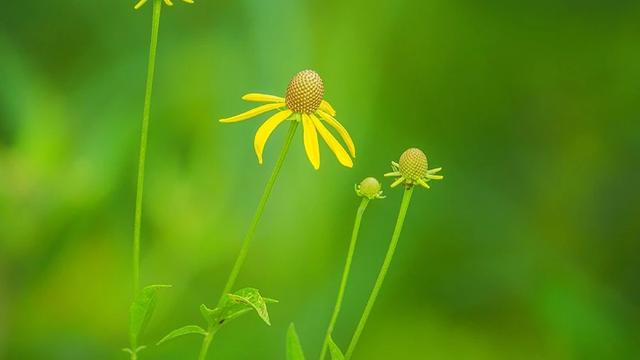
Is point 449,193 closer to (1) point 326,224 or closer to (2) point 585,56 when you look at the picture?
(1) point 326,224

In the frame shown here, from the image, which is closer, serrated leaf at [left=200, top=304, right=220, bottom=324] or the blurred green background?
serrated leaf at [left=200, top=304, right=220, bottom=324]

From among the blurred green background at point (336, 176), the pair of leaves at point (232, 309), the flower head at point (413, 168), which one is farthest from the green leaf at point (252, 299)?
the blurred green background at point (336, 176)

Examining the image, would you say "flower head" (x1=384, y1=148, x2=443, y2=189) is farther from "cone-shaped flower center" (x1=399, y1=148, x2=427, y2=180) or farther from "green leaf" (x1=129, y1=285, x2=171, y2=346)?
"green leaf" (x1=129, y1=285, x2=171, y2=346)

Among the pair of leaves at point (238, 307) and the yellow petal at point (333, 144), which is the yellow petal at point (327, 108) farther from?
the pair of leaves at point (238, 307)

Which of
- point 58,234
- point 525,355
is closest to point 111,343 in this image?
point 58,234

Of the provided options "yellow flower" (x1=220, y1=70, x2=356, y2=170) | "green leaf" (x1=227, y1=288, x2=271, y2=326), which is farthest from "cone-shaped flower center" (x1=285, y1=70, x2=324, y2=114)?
"green leaf" (x1=227, y1=288, x2=271, y2=326)

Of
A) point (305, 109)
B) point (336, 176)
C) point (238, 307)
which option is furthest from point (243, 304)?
point (336, 176)
